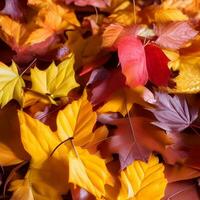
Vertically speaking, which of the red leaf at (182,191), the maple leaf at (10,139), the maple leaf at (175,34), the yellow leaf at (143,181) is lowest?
the red leaf at (182,191)

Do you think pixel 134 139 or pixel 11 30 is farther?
pixel 11 30

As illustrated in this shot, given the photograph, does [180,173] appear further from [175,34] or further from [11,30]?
[11,30]

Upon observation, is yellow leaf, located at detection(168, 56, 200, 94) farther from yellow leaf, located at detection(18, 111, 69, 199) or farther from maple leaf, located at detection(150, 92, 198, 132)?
yellow leaf, located at detection(18, 111, 69, 199)

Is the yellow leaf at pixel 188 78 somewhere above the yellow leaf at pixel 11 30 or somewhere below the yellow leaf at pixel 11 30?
below

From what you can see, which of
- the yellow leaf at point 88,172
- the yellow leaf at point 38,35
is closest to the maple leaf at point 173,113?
the yellow leaf at point 88,172

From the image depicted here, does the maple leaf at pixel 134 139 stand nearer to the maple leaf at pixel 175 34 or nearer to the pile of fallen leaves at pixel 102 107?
the pile of fallen leaves at pixel 102 107

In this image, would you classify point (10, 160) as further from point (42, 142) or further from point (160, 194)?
point (160, 194)

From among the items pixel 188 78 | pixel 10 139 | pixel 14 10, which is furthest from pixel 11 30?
pixel 188 78
